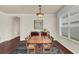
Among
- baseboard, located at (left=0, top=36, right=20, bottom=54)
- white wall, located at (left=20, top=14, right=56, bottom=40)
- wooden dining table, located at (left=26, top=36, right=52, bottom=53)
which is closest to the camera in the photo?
wooden dining table, located at (left=26, top=36, right=52, bottom=53)

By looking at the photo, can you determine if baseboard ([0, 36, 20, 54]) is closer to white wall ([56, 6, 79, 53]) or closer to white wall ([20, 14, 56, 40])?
white wall ([20, 14, 56, 40])

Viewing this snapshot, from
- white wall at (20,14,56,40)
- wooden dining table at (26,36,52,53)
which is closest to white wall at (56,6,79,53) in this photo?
wooden dining table at (26,36,52,53)

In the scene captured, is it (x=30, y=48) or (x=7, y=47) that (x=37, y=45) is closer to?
(x=30, y=48)

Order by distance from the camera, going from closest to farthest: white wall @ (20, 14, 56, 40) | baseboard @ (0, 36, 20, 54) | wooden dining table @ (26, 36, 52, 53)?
wooden dining table @ (26, 36, 52, 53)
baseboard @ (0, 36, 20, 54)
white wall @ (20, 14, 56, 40)

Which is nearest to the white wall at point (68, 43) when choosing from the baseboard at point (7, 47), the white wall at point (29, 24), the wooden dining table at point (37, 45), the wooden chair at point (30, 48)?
the wooden dining table at point (37, 45)

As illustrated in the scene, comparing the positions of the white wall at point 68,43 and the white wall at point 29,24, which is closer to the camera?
the white wall at point 68,43

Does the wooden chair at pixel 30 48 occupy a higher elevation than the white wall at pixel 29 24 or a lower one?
lower

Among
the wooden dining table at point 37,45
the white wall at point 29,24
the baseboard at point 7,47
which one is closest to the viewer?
the wooden dining table at point 37,45

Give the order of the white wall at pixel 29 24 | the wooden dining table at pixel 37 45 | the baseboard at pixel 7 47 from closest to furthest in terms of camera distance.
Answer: the wooden dining table at pixel 37 45 < the baseboard at pixel 7 47 < the white wall at pixel 29 24

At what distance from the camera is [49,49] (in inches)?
109

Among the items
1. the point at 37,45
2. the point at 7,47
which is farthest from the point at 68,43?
the point at 7,47

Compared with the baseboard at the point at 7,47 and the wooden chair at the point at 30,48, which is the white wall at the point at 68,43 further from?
the baseboard at the point at 7,47
